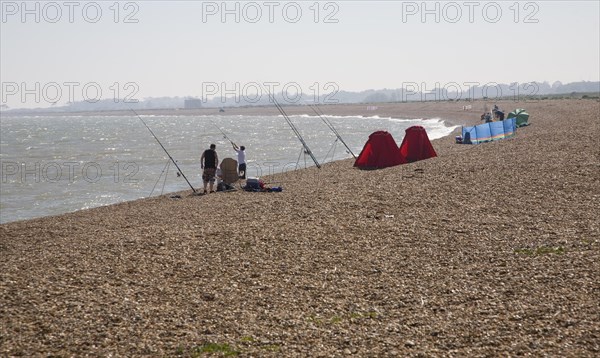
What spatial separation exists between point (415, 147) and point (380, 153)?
1.53 metres

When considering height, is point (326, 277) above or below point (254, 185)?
below

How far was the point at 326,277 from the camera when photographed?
8836 mm

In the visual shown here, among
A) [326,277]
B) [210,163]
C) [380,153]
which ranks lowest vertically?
[326,277]

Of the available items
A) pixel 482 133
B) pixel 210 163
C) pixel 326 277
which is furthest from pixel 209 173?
pixel 482 133

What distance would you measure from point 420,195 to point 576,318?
318 inches

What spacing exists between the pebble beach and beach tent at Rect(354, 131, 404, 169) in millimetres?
6595

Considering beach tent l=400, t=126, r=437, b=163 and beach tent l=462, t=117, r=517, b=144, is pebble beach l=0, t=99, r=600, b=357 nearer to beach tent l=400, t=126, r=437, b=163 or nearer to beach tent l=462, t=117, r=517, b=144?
beach tent l=400, t=126, r=437, b=163

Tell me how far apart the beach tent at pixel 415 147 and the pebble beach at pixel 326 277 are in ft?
24.2

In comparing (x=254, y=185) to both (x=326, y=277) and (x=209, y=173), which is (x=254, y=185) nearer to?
(x=209, y=173)

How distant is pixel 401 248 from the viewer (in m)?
10.1

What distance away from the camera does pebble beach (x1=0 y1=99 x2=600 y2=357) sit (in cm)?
663

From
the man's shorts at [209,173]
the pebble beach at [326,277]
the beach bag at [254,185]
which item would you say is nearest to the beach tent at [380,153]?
the beach bag at [254,185]

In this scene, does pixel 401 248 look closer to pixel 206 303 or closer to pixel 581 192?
pixel 206 303

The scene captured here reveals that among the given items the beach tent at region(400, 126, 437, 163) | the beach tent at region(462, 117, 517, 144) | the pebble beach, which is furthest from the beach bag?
the beach tent at region(462, 117, 517, 144)
